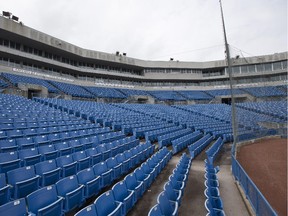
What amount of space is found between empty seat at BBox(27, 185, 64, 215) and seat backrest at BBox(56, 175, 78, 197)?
213 millimetres

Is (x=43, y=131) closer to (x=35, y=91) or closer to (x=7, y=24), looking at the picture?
(x=35, y=91)

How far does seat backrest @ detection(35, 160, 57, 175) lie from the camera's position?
4.29m

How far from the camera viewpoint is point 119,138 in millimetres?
9281

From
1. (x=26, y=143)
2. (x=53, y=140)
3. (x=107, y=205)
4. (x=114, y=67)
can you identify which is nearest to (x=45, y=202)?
(x=107, y=205)

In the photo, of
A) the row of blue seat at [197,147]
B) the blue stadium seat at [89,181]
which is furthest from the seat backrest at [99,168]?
the row of blue seat at [197,147]

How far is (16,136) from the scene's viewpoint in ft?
21.3

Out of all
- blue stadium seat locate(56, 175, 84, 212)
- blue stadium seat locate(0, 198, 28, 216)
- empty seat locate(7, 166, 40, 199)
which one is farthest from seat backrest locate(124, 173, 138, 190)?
blue stadium seat locate(0, 198, 28, 216)

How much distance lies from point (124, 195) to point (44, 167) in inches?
71.2

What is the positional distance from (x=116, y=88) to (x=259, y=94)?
69.1 ft

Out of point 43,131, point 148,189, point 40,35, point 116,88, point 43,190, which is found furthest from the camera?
point 116,88

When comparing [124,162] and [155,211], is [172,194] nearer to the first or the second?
[155,211]

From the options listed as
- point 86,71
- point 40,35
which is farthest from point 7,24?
point 86,71

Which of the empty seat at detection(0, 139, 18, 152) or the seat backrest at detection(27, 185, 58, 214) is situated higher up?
the empty seat at detection(0, 139, 18, 152)

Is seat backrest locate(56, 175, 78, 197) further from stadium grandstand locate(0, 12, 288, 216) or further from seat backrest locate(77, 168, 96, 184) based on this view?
seat backrest locate(77, 168, 96, 184)
